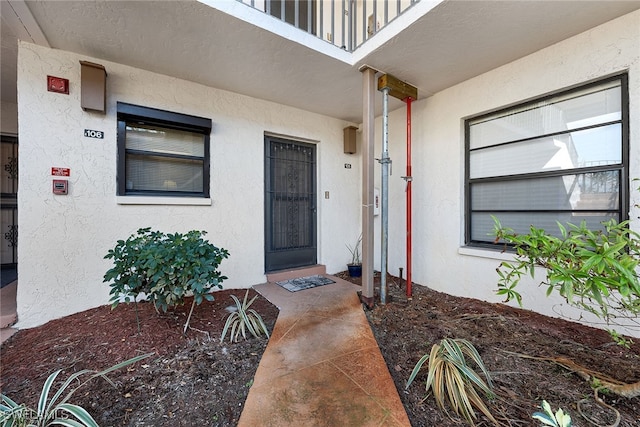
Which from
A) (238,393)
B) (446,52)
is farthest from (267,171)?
(238,393)

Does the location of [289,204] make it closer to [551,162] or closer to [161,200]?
[161,200]

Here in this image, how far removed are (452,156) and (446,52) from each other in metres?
1.25

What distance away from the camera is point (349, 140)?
4.44 m

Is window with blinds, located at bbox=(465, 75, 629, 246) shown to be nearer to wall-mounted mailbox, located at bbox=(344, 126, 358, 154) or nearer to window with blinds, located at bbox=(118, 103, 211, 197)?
wall-mounted mailbox, located at bbox=(344, 126, 358, 154)

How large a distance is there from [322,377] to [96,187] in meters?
3.00

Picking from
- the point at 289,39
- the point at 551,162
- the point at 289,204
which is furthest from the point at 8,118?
the point at 551,162

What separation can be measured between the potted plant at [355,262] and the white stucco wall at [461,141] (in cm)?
54

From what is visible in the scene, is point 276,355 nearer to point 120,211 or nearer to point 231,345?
point 231,345

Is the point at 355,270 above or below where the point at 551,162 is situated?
below

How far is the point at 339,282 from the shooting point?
3.82 m

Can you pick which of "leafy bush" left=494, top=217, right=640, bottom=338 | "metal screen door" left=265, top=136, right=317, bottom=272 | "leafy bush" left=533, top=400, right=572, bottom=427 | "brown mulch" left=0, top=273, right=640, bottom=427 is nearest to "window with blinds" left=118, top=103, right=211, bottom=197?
"metal screen door" left=265, top=136, right=317, bottom=272

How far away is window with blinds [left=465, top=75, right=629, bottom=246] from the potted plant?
1.72m

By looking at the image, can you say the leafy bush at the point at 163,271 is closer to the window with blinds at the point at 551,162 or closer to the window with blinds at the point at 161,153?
the window with blinds at the point at 161,153

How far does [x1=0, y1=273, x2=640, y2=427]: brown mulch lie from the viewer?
143 centimetres
